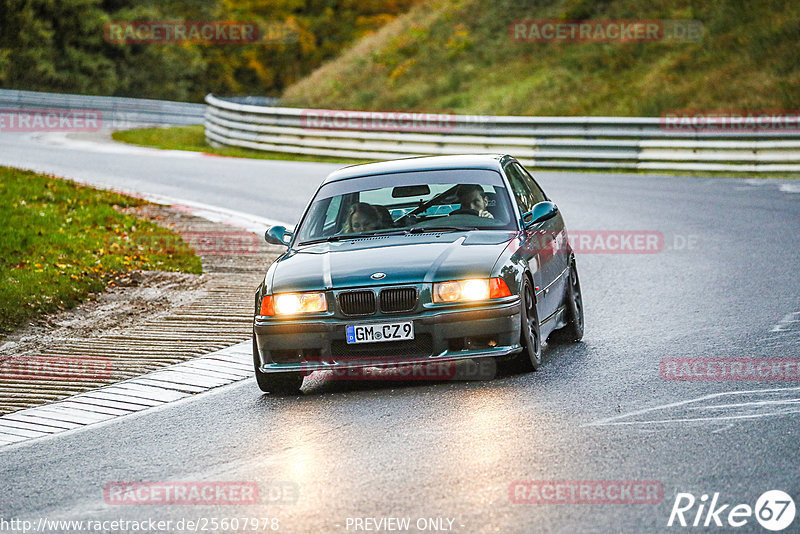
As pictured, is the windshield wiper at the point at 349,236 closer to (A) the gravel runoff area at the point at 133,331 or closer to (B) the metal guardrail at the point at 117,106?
A: (A) the gravel runoff area at the point at 133,331

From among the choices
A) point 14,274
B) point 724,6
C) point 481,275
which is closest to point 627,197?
point 14,274

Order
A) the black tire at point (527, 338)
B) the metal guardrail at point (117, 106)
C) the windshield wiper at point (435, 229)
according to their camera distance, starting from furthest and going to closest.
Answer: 1. the metal guardrail at point (117, 106)
2. the windshield wiper at point (435, 229)
3. the black tire at point (527, 338)

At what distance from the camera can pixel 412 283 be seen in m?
8.63

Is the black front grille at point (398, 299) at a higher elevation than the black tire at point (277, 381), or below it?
higher

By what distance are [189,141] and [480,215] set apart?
91.0 ft

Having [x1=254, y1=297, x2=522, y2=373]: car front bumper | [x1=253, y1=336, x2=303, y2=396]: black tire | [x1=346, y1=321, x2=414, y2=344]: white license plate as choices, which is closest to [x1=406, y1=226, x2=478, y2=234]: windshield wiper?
[x1=254, y1=297, x2=522, y2=373]: car front bumper

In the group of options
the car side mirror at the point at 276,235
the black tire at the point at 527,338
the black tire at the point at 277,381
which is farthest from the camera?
the car side mirror at the point at 276,235

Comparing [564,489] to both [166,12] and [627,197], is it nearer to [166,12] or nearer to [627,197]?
[627,197]

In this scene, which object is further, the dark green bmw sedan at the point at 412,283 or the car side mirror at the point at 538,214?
the car side mirror at the point at 538,214

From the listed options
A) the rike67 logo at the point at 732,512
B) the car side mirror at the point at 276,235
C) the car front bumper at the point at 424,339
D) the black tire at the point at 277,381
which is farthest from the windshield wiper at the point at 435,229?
the rike67 logo at the point at 732,512

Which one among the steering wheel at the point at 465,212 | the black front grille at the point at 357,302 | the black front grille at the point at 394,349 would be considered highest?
the steering wheel at the point at 465,212

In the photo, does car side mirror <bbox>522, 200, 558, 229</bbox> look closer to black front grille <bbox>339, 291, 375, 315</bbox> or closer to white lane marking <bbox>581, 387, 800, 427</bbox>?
black front grille <bbox>339, 291, 375, 315</bbox>

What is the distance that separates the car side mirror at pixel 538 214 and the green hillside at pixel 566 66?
20.6 metres

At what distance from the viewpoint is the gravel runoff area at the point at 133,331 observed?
9.81 meters
